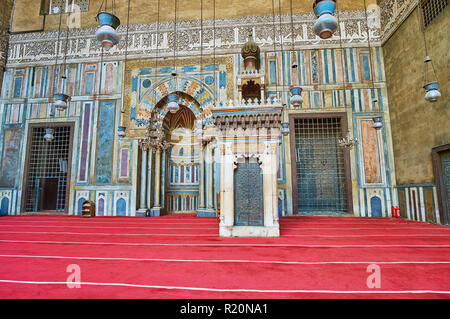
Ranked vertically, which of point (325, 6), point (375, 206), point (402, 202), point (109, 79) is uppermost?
point (109, 79)

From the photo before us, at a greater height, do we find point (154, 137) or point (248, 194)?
point (154, 137)

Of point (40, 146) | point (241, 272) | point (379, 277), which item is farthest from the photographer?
point (40, 146)

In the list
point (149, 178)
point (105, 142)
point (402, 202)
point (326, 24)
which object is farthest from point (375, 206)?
point (105, 142)

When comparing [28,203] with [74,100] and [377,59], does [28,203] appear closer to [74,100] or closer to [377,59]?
[74,100]

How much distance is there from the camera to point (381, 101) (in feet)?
24.8

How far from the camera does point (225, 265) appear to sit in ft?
8.82

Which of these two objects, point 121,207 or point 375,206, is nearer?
point 375,206

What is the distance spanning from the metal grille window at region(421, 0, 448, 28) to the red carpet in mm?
4547

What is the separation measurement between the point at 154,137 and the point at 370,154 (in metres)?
6.27

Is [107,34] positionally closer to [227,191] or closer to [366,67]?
[227,191]

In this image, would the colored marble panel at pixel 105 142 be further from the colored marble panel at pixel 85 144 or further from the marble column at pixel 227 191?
the marble column at pixel 227 191

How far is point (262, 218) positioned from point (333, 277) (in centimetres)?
206

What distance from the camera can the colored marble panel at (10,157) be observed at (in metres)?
8.48
